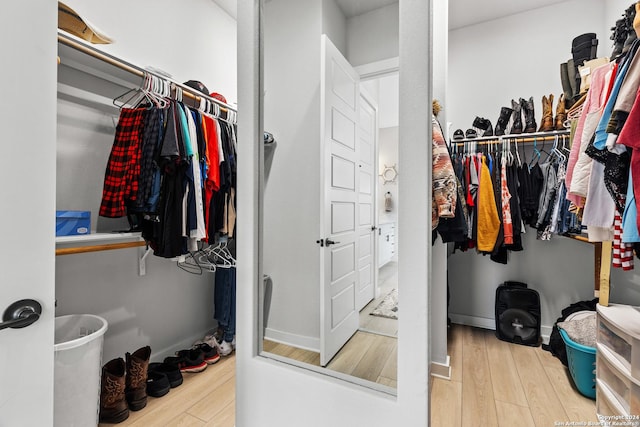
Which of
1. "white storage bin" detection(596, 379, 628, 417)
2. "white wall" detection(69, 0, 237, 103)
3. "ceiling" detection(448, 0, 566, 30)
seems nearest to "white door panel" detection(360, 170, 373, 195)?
"white storage bin" detection(596, 379, 628, 417)

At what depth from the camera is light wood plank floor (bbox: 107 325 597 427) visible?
1.62 metres

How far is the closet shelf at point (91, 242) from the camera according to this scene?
1298mm

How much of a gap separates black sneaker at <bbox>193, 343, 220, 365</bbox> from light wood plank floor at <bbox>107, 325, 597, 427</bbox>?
45 mm

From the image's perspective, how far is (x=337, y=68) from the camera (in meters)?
1.20

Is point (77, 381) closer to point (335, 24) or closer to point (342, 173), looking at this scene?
point (342, 173)

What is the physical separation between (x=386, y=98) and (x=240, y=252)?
814 millimetres

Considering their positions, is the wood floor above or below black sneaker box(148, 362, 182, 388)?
above

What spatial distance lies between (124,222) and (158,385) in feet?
3.37

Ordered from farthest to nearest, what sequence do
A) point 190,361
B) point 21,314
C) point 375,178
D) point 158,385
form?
point 190,361
point 158,385
point 375,178
point 21,314

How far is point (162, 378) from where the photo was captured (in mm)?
1839

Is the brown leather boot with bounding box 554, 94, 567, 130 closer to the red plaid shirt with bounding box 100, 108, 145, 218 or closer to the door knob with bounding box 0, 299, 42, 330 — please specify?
the red plaid shirt with bounding box 100, 108, 145, 218

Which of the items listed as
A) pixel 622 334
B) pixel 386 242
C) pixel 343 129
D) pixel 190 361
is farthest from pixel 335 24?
pixel 190 361

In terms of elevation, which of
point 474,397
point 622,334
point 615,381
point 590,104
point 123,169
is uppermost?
point 590,104

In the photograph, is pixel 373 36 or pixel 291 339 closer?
pixel 373 36
